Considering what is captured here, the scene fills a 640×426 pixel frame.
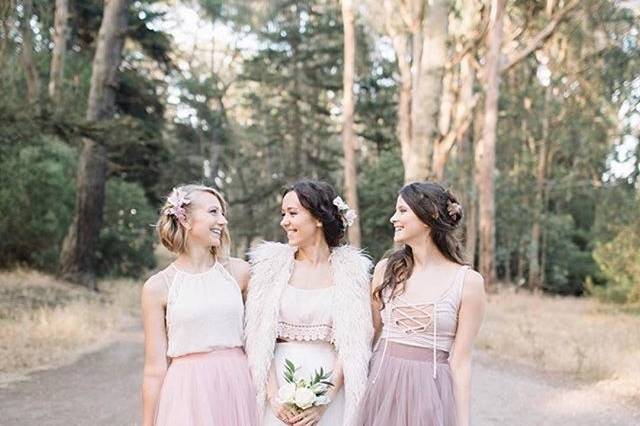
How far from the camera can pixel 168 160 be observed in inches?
1141

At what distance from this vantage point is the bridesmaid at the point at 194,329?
3.78m

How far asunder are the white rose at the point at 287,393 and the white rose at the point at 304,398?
32mm

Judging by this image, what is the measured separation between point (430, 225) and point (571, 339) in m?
11.7

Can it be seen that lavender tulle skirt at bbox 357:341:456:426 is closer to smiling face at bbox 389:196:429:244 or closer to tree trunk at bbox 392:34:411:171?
smiling face at bbox 389:196:429:244

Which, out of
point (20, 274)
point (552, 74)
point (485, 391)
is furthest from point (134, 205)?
point (485, 391)

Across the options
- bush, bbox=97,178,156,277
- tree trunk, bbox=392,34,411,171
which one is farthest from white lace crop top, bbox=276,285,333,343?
bush, bbox=97,178,156,277

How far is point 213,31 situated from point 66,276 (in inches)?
983

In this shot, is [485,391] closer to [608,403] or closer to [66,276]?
[608,403]

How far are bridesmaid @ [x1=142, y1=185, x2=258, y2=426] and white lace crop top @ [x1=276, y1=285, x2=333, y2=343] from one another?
0.80 feet

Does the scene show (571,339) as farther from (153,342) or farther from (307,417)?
(153,342)

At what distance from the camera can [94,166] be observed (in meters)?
19.6

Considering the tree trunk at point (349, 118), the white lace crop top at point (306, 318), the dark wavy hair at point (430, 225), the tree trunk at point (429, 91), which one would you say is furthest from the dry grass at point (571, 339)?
the white lace crop top at point (306, 318)

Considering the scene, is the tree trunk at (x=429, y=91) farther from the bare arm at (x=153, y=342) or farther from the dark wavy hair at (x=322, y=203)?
the bare arm at (x=153, y=342)

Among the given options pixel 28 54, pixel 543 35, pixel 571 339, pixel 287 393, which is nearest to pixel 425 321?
pixel 287 393
